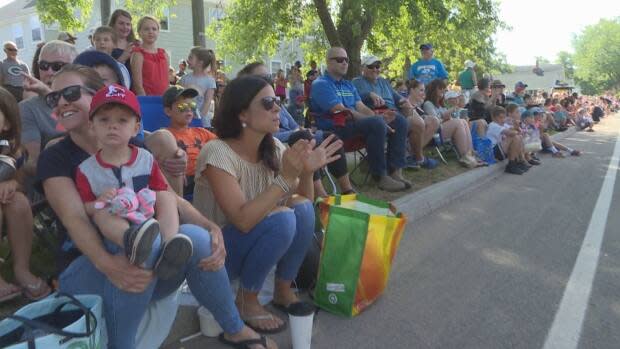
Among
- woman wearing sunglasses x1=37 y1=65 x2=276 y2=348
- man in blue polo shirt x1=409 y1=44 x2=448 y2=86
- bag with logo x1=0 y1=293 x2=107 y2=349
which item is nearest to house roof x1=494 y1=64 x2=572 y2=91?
man in blue polo shirt x1=409 y1=44 x2=448 y2=86

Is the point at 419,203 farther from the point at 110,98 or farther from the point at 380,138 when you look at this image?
the point at 110,98

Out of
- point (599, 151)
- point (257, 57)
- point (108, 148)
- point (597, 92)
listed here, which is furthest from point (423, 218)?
point (597, 92)

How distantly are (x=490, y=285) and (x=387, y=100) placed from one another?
403cm

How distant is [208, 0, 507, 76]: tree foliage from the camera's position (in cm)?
1040

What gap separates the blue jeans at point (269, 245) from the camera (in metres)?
2.81

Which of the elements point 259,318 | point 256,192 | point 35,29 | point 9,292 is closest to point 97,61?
point 256,192

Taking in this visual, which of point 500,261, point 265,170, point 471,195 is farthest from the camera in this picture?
point 471,195

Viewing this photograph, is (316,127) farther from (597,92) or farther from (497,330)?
(597,92)

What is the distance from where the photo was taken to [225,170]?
2.84 m

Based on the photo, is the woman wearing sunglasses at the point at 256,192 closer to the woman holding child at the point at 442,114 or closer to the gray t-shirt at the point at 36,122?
the gray t-shirt at the point at 36,122

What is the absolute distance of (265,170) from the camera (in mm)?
3131

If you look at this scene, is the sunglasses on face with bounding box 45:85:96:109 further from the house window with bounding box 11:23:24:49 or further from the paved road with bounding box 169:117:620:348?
the house window with bounding box 11:23:24:49

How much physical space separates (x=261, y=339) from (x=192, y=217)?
2.54ft

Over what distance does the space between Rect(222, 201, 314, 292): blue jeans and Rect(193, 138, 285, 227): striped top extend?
23cm
